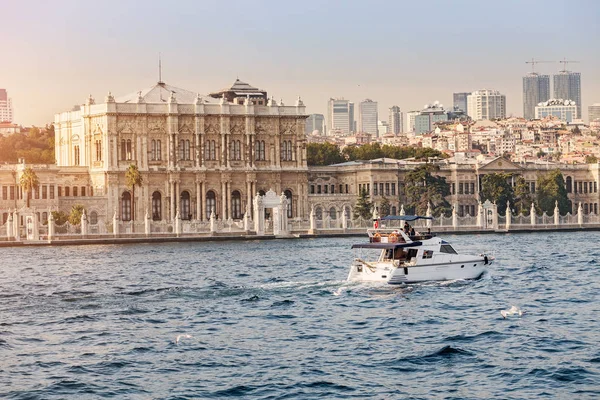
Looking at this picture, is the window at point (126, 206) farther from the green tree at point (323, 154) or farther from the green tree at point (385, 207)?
the green tree at point (323, 154)

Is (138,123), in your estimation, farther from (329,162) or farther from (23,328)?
(23,328)

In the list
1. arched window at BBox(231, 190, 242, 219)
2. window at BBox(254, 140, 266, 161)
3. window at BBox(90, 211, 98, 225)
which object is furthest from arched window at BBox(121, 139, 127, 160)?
window at BBox(254, 140, 266, 161)

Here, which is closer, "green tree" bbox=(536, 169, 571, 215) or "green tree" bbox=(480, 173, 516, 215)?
"green tree" bbox=(480, 173, 516, 215)

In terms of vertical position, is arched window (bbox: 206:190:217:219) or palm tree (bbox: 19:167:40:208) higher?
palm tree (bbox: 19:167:40:208)

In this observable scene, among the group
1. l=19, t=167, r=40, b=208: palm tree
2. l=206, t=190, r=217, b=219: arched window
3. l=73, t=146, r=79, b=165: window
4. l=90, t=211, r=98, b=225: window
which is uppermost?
l=73, t=146, r=79, b=165: window

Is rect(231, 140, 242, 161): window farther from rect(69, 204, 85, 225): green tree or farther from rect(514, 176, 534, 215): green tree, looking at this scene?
rect(514, 176, 534, 215): green tree
